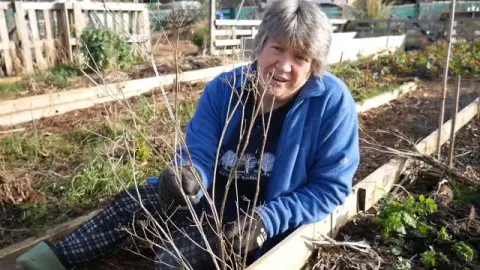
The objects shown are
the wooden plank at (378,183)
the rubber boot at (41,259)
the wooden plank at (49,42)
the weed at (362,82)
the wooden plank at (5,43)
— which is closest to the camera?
the rubber boot at (41,259)

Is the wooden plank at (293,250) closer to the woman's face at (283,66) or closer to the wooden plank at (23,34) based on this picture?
the woman's face at (283,66)

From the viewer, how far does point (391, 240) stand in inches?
93.3

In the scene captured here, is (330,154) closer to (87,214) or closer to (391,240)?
(391,240)

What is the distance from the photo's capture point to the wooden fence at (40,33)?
7555 mm

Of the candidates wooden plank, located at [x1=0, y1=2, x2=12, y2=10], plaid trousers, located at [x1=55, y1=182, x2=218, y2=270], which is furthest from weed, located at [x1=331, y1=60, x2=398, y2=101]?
wooden plank, located at [x1=0, y1=2, x2=12, y2=10]

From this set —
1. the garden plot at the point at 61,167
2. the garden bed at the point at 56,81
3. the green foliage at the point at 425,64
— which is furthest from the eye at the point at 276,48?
the green foliage at the point at 425,64

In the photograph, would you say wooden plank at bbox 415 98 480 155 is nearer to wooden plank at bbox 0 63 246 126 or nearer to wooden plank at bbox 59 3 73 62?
wooden plank at bbox 0 63 246 126

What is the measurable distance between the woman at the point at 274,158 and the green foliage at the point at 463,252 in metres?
0.66

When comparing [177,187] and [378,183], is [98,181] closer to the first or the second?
[177,187]

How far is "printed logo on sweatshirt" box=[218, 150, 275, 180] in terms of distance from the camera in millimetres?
2188

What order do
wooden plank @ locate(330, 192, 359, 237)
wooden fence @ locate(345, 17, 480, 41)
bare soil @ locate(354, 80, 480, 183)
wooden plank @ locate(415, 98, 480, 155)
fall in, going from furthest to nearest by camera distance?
wooden fence @ locate(345, 17, 480, 41) < bare soil @ locate(354, 80, 480, 183) < wooden plank @ locate(415, 98, 480, 155) < wooden plank @ locate(330, 192, 359, 237)

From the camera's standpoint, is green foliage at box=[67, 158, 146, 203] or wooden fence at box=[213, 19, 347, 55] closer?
green foliage at box=[67, 158, 146, 203]

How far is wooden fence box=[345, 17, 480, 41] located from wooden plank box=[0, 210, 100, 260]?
45.9 ft

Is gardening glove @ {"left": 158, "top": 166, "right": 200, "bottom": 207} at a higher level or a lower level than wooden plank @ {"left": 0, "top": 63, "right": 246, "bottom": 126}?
higher
